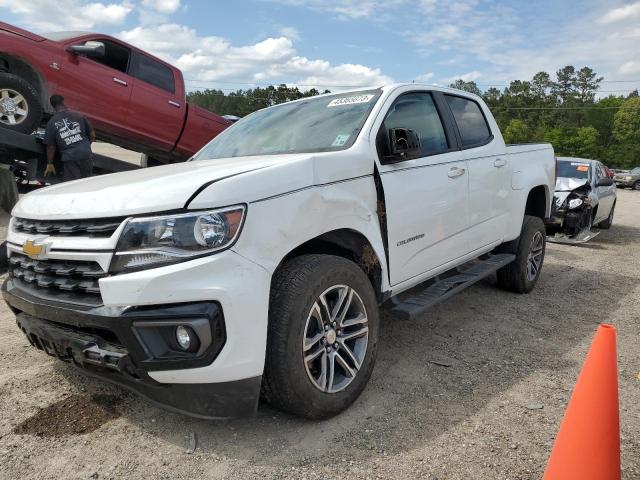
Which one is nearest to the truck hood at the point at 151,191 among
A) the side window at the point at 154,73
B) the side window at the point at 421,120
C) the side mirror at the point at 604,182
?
the side window at the point at 421,120

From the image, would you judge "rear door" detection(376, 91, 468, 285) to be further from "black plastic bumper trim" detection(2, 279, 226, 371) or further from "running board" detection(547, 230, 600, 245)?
"running board" detection(547, 230, 600, 245)

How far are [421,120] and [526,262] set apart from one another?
2.21 meters

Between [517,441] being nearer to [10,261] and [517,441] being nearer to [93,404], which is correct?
[93,404]

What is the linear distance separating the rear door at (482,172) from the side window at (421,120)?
0.28 m

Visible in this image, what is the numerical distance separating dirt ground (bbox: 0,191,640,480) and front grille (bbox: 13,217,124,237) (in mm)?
1022

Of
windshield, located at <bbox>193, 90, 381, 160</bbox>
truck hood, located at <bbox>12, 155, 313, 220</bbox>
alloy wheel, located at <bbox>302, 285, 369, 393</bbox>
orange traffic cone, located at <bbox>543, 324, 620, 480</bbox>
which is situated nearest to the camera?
orange traffic cone, located at <bbox>543, 324, 620, 480</bbox>

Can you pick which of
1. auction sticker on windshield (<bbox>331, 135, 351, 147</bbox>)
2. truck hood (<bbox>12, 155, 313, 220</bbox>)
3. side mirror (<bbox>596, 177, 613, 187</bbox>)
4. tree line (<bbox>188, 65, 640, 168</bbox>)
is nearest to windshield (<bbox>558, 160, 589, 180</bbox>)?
side mirror (<bbox>596, 177, 613, 187</bbox>)

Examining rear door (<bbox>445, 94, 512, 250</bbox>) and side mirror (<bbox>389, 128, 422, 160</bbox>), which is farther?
rear door (<bbox>445, 94, 512, 250</bbox>)

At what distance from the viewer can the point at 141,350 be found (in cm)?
227

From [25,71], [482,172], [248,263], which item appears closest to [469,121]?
[482,172]

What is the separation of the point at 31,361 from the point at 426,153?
3.09m

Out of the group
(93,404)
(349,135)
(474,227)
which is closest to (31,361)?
(93,404)

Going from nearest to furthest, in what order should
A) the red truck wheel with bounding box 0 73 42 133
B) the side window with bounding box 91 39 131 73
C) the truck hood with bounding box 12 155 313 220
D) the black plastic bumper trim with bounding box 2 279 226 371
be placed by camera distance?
1. the black plastic bumper trim with bounding box 2 279 226 371
2. the truck hood with bounding box 12 155 313 220
3. the red truck wheel with bounding box 0 73 42 133
4. the side window with bounding box 91 39 131 73

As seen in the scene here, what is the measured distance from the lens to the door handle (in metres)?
3.87
